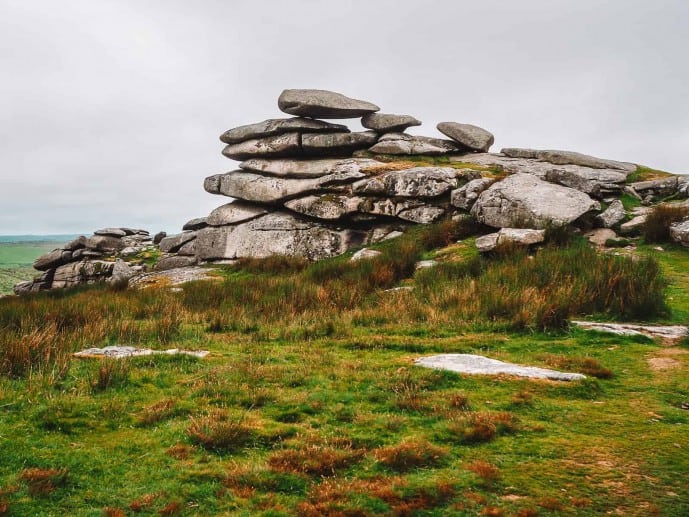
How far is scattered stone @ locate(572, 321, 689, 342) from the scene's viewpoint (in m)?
8.25

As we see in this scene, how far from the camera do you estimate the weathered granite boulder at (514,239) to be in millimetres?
14312

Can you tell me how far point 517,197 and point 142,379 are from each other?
13.8 meters

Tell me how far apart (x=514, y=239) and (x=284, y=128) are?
13.3 m

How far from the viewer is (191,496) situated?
3932mm

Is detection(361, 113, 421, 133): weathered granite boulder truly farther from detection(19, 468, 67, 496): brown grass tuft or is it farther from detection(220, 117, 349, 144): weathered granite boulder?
detection(19, 468, 67, 496): brown grass tuft

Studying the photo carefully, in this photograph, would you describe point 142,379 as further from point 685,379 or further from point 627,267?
point 627,267

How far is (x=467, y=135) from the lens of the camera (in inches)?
950

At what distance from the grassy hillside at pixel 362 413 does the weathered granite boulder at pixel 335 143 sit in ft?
45.8

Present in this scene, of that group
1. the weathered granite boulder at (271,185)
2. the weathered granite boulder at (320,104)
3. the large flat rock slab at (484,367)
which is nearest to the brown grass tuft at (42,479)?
the large flat rock slab at (484,367)

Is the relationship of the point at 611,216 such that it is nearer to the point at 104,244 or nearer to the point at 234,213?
the point at 234,213

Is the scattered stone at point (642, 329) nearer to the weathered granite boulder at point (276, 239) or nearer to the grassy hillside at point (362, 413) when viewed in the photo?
the grassy hillside at point (362, 413)

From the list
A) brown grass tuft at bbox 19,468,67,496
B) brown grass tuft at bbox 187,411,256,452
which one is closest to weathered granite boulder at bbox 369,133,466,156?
brown grass tuft at bbox 187,411,256,452

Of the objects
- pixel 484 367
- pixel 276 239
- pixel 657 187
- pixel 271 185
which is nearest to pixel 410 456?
pixel 484 367

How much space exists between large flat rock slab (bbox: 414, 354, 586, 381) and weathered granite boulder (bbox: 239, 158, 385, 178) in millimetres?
15396
